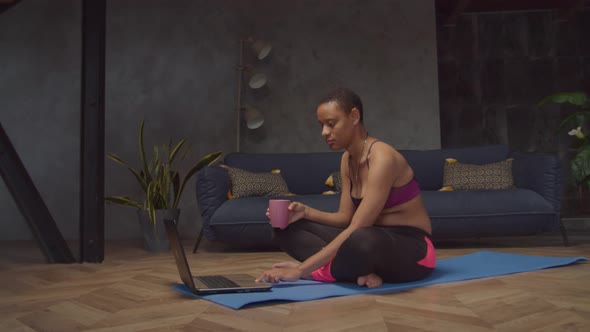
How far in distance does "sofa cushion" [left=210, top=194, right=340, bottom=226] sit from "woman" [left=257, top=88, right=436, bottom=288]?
53.3 inches

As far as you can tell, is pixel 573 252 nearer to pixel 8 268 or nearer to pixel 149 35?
pixel 8 268

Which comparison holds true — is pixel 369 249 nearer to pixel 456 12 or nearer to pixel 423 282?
pixel 423 282

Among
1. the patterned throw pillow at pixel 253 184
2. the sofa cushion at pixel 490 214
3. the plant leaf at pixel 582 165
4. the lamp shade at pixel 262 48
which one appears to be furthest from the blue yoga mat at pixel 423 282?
the lamp shade at pixel 262 48

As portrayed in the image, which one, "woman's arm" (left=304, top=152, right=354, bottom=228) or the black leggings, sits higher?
"woman's arm" (left=304, top=152, right=354, bottom=228)

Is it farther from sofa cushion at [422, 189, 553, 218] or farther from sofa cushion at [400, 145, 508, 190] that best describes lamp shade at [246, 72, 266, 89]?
sofa cushion at [422, 189, 553, 218]

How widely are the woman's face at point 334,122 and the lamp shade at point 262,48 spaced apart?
3097mm

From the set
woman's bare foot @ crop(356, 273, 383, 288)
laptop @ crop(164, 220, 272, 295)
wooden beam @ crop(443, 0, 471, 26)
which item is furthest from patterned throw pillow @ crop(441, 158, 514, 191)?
wooden beam @ crop(443, 0, 471, 26)

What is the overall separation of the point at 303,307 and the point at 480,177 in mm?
2484

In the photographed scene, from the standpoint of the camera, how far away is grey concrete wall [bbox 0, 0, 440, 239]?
511cm

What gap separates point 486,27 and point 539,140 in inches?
64.0

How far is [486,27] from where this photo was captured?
6945 millimetres

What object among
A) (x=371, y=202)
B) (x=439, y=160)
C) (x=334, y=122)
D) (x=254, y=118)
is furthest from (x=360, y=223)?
(x=254, y=118)

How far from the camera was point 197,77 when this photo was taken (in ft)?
17.2

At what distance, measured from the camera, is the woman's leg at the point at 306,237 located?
203 cm
